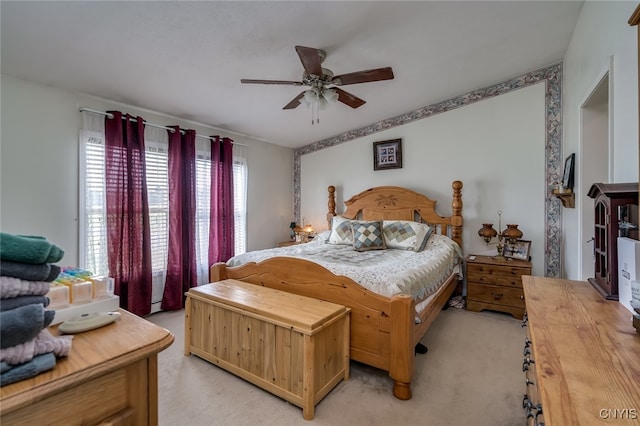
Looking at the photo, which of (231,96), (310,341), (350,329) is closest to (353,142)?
(231,96)

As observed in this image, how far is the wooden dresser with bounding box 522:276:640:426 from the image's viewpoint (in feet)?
1.84

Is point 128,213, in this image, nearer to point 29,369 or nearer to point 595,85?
point 29,369

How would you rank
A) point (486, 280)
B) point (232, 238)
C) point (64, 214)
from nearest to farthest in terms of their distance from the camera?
point (64, 214) < point (486, 280) < point (232, 238)

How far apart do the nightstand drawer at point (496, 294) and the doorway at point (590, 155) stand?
0.94 m

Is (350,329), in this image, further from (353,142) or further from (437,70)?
(353,142)

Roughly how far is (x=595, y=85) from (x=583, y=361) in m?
2.19

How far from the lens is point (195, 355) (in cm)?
241

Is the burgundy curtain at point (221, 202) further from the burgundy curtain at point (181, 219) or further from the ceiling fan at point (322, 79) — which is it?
the ceiling fan at point (322, 79)

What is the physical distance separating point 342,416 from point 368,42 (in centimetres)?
272

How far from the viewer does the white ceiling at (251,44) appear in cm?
188

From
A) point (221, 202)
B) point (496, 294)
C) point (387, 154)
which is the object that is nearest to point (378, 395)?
point (496, 294)

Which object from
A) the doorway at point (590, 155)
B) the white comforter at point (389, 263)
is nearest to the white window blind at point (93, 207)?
the white comforter at point (389, 263)

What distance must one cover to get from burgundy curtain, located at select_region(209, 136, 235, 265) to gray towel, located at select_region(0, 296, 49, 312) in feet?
10.8

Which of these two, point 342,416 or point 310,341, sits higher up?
point 310,341
